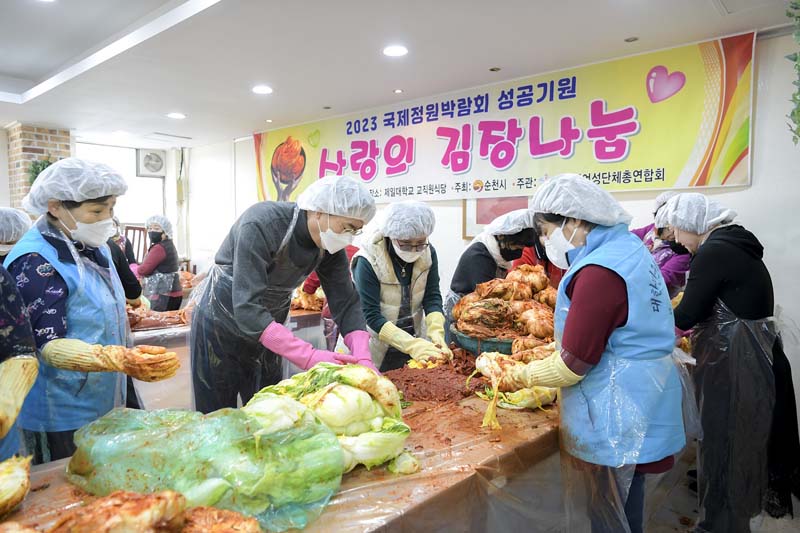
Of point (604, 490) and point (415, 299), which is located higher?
point (415, 299)

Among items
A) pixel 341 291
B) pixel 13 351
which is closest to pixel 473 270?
pixel 341 291

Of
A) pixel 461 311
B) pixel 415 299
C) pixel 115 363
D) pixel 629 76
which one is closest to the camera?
pixel 115 363

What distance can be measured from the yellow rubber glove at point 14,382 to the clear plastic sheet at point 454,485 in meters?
0.21

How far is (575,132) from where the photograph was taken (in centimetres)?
480

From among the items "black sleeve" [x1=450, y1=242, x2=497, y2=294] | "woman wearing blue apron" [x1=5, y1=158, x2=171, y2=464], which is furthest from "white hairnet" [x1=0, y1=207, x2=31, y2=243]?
"black sleeve" [x1=450, y1=242, x2=497, y2=294]

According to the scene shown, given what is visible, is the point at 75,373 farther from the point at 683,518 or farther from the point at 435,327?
the point at 683,518

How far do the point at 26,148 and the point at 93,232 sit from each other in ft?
25.0

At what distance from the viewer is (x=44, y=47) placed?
5.90 m

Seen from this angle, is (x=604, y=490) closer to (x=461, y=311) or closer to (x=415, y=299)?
(x=461, y=311)

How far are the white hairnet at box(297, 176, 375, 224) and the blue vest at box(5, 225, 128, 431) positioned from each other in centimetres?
92

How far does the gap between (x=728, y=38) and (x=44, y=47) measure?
705 cm

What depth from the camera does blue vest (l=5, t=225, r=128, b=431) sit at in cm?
192

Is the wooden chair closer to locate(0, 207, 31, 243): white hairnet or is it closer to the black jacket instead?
locate(0, 207, 31, 243): white hairnet

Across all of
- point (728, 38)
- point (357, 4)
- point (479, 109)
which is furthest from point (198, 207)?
point (728, 38)
